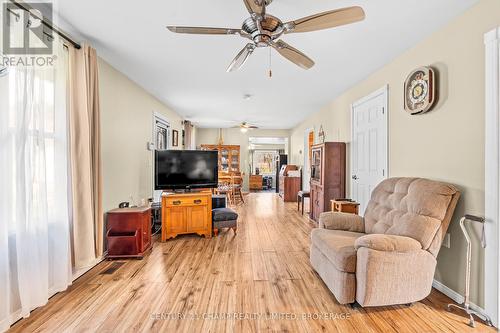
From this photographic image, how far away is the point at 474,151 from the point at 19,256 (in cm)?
368

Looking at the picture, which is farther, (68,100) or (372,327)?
(68,100)

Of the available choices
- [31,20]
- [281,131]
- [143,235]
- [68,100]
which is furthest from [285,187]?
[31,20]

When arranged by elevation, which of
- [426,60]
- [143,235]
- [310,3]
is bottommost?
[143,235]

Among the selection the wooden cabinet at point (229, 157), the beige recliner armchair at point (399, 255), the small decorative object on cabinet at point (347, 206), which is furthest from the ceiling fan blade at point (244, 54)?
the wooden cabinet at point (229, 157)

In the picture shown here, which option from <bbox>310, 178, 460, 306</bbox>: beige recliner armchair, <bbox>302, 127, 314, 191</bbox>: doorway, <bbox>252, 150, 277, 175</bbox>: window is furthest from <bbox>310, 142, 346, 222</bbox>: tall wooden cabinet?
<bbox>252, 150, 277, 175</bbox>: window

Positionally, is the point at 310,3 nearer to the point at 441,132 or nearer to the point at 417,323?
the point at 441,132

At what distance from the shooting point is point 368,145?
351 cm

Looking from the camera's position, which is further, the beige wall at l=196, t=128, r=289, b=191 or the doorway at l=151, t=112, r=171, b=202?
the beige wall at l=196, t=128, r=289, b=191

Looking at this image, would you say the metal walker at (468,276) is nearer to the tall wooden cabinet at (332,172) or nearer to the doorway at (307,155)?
the tall wooden cabinet at (332,172)

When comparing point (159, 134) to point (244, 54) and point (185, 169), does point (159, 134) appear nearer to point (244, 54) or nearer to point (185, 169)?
point (185, 169)

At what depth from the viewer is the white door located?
3.14 metres

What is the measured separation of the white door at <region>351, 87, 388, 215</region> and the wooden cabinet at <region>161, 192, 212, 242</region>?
2496 mm

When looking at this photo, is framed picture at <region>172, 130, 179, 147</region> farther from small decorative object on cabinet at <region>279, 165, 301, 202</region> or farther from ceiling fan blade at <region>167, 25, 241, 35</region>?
ceiling fan blade at <region>167, 25, 241, 35</region>

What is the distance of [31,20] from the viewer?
182cm
